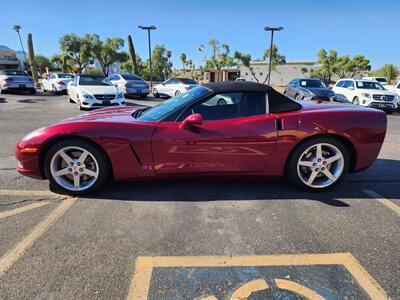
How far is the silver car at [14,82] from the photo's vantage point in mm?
16219

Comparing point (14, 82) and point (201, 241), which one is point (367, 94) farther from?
point (14, 82)

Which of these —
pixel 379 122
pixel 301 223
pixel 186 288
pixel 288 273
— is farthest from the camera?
pixel 379 122

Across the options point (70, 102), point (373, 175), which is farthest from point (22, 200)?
point (70, 102)

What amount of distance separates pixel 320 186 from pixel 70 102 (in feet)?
42.5

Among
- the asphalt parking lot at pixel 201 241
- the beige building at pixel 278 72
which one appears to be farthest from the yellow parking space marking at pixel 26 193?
the beige building at pixel 278 72

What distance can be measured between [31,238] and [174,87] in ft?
46.2

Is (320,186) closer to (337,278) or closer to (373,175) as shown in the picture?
(373,175)

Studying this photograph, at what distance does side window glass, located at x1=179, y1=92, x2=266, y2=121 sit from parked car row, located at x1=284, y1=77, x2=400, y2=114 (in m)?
10.6

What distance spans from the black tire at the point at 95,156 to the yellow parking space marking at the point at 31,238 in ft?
0.65

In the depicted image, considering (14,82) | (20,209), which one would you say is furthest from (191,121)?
(14,82)

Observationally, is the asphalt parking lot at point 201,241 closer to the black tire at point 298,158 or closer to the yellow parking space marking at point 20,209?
the yellow parking space marking at point 20,209

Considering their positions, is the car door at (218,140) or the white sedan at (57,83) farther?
the white sedan at (57,83)

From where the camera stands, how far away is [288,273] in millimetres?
2057

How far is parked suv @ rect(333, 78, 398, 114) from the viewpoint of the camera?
12383mm
